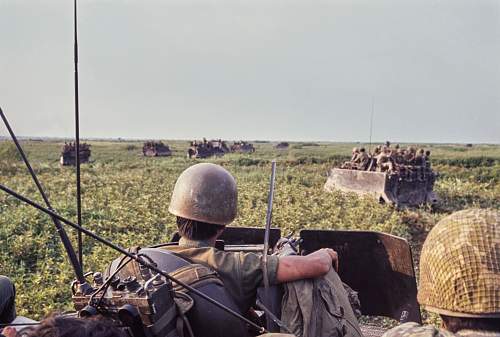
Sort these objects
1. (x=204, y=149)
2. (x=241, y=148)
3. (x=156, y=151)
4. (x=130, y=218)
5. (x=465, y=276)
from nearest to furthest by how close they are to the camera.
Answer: (x=465, y=276) < (x=130, y=218) < (x=204, y=149) < (x=156, y=151) < (x=241, y=148)

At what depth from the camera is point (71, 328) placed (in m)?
1.74

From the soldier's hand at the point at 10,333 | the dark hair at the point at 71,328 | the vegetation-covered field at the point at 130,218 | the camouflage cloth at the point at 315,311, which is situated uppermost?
the dark hair at the point at 71,328

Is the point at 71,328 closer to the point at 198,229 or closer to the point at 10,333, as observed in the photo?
the point at 10,333

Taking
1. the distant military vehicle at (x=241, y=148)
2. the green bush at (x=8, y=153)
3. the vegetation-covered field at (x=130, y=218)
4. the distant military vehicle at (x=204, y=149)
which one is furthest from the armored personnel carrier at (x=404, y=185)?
the distant military vehicle at (x=241, y=148)

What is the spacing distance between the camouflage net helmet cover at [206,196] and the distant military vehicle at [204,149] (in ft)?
174

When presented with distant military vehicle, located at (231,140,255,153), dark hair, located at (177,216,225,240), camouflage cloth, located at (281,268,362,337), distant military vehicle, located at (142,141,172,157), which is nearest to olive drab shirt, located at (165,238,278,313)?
camouflage cloth, located at (281,268,362,337)

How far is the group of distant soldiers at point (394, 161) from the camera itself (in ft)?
61.3

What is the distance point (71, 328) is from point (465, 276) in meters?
1.44

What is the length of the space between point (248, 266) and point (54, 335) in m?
1.55

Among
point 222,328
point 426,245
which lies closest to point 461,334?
point 426,245

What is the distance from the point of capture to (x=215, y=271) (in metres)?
3.10

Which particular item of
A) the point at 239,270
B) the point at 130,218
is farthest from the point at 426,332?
the point at 130,218

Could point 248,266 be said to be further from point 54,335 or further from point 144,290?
point 54,335

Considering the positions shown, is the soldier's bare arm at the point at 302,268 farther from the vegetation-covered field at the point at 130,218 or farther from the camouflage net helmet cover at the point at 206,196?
the vegetation-covered field at the point at 130,218
